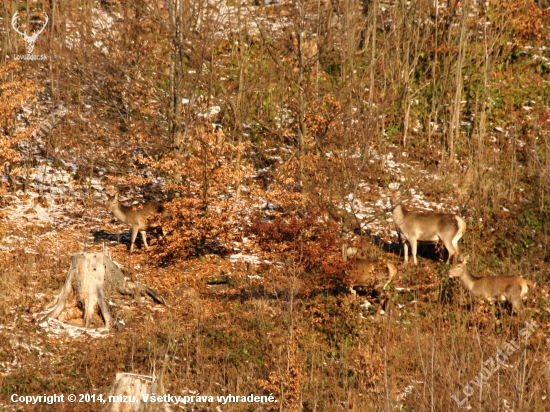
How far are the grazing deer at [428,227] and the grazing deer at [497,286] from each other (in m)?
2.00

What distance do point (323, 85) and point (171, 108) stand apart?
8323mm

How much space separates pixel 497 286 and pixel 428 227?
3032 mm

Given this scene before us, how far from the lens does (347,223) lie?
18.4 m

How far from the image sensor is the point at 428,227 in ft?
61.4

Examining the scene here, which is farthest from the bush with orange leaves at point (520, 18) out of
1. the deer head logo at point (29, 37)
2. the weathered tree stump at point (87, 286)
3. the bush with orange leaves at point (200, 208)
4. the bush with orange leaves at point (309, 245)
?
the weathered tree stump at point (87, 286)

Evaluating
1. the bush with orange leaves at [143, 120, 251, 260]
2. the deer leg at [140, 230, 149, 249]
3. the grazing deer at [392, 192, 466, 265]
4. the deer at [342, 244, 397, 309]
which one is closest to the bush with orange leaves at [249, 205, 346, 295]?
the deer at [342, 244, 397, 309]

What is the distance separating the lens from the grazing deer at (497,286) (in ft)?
52.1

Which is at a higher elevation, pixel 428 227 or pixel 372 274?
pixel 428 227

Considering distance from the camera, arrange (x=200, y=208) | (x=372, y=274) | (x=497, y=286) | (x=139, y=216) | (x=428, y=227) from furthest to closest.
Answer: (x=428, y=227)
(x=139, y=216)
(x=200, y=208)
(x=372, y=274)
(x=497, y=286)

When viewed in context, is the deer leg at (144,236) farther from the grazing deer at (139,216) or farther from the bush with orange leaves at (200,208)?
the bush with orange leaves at (200,208)

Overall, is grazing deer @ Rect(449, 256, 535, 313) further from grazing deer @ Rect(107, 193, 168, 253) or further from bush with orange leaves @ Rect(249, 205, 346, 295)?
grazing deer @ Rect(107, 193, 168, 253)

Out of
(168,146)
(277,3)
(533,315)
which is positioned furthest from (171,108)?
(277,3)

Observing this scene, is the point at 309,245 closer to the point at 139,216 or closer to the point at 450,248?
the point at 450,248

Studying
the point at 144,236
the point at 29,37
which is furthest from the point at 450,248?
the point at 29,37
